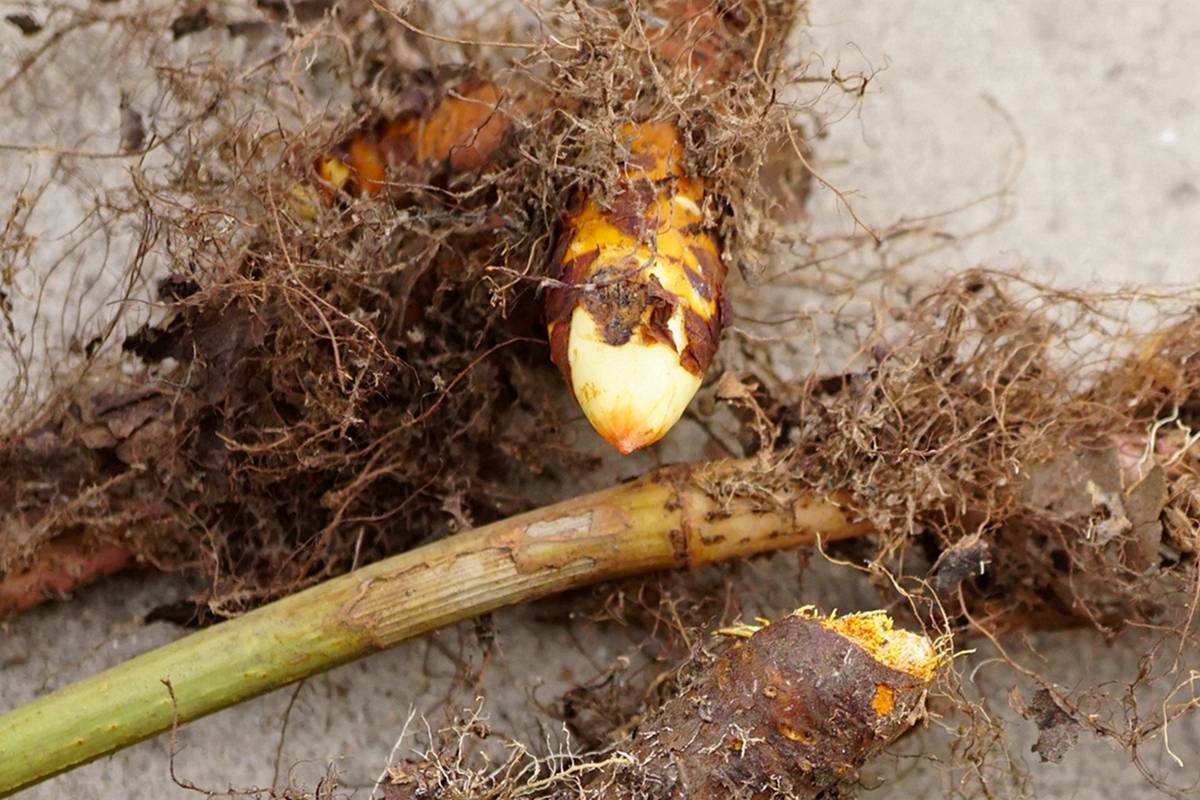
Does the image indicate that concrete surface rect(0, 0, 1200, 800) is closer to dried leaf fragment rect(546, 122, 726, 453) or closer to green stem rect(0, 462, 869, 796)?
green stem rect(0, 462, 869, 796)

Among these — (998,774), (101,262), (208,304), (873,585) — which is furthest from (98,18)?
(998,774)

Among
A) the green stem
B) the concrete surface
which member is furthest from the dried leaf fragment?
the concrete surface

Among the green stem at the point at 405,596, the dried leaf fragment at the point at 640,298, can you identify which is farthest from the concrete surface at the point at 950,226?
the dried leaf fragment at the point at 640,298

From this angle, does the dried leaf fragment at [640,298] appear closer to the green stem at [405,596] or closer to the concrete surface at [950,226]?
the green stem at [405,596]

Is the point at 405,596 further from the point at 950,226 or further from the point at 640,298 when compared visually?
the point at 950,226

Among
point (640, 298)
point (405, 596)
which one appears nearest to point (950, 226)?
point (640, 298)

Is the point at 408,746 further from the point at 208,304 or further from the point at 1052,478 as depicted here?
the point at 1052,478
